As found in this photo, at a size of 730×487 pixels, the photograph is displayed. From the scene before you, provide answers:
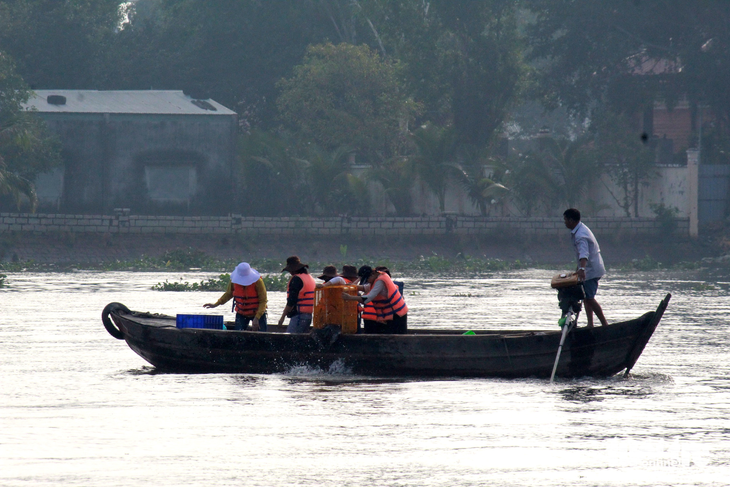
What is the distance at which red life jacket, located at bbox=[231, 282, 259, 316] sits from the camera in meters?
14.7

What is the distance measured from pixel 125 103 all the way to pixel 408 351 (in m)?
33.0

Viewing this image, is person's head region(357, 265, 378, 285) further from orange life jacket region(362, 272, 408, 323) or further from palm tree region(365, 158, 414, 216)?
palm tree region(365, 158, 414, 216)

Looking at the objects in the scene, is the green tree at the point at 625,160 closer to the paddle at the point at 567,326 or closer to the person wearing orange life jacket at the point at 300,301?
A: the person wearing orange life jacket at the point at 300,301

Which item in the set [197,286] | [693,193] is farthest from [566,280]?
[693,193]

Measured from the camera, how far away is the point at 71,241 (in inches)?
1496

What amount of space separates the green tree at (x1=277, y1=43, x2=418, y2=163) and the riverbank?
21.3ft

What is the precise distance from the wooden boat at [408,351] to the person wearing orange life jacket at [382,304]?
0.51 meters

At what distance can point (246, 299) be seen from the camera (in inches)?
583

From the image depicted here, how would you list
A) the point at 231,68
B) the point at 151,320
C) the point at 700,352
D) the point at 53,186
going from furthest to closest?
1. the point at 231,68
2. the point at 53,186
3. the point at 700,352
4. the point at 151,320

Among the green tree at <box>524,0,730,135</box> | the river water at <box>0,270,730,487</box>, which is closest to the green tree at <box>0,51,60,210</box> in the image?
the river water at <box>0,270,730,487</box>

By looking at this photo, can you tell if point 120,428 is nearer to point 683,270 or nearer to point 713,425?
point 713,425

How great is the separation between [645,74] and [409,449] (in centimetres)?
3874

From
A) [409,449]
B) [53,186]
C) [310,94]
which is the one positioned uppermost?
[310,94]

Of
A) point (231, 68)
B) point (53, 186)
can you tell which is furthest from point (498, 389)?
Result: point (231, 68)
